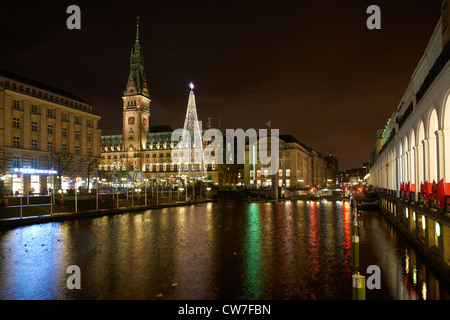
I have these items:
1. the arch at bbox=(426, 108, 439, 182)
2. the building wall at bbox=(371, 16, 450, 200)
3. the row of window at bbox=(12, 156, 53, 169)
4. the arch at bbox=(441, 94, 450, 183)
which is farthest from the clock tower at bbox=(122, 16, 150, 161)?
the arch at bbox=(441, 94, 450, 183)

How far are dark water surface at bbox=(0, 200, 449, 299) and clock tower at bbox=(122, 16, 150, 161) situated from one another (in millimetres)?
138418

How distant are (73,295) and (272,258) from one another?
29.4 feet

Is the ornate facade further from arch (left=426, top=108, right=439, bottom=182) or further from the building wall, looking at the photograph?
arch (left=426, top=108, right=439, bottom=182)

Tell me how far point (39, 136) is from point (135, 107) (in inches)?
3432

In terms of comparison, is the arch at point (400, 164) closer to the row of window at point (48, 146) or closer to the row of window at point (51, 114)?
the row of window at point (48, 146)

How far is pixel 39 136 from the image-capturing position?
240 feet

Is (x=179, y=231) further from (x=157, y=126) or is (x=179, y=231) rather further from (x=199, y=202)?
(x=157, y=126)

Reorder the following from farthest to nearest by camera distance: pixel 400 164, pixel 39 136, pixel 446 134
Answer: pixel 39 136, pixel 400 164, pixel 446 134

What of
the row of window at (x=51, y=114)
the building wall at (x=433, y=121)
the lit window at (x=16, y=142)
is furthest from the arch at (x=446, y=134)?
Result: the row of window at (x=51, y=114)

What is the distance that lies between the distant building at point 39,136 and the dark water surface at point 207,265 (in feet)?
141

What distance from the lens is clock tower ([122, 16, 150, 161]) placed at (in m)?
158

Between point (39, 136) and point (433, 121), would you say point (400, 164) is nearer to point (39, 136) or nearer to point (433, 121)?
point (433, 121)

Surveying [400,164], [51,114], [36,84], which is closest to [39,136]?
[51,114]

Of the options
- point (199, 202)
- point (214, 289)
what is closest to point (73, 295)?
point (214, 289)
